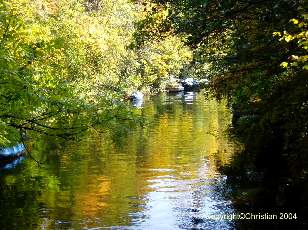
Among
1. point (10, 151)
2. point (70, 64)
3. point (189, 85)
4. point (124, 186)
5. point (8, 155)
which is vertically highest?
point (189, 85)

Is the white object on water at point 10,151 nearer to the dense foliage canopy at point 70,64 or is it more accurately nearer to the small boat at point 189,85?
the dense foliage canopy at point 70,64

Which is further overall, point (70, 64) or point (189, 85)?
point (189, 85)

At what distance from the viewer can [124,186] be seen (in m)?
22.7

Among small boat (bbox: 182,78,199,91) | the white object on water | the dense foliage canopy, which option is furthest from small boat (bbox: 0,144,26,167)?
small boat (bbox: 182,78,199,91)

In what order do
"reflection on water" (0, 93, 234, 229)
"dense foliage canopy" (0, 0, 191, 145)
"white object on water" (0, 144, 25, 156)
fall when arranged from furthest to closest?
1. "white object on water" (0, 144, 25, 156)
2. "reflection on water" (0, 93, 234, 229)
3. "dense foliage canopy" (0, 0, 191, 145)

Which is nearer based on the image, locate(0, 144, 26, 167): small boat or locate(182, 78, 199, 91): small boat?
locate(0, 144, 26, 167): small boat

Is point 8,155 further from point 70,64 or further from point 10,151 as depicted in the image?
point 70,64

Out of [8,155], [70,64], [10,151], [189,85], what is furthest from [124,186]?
[189,85]

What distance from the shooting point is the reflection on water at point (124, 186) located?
58.7 feet

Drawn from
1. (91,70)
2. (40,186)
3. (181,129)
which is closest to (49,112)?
(40,186)

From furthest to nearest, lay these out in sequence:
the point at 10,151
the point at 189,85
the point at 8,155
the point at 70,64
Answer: the point at 189,85 → the point at 70,64 → the point at 10,151 → the point at 8,155

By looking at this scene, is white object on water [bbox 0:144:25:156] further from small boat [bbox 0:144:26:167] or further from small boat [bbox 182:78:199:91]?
small boat [bbox 182:78:199:91]

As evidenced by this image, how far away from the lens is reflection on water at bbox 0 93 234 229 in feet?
58.7

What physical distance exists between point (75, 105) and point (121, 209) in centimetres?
908
